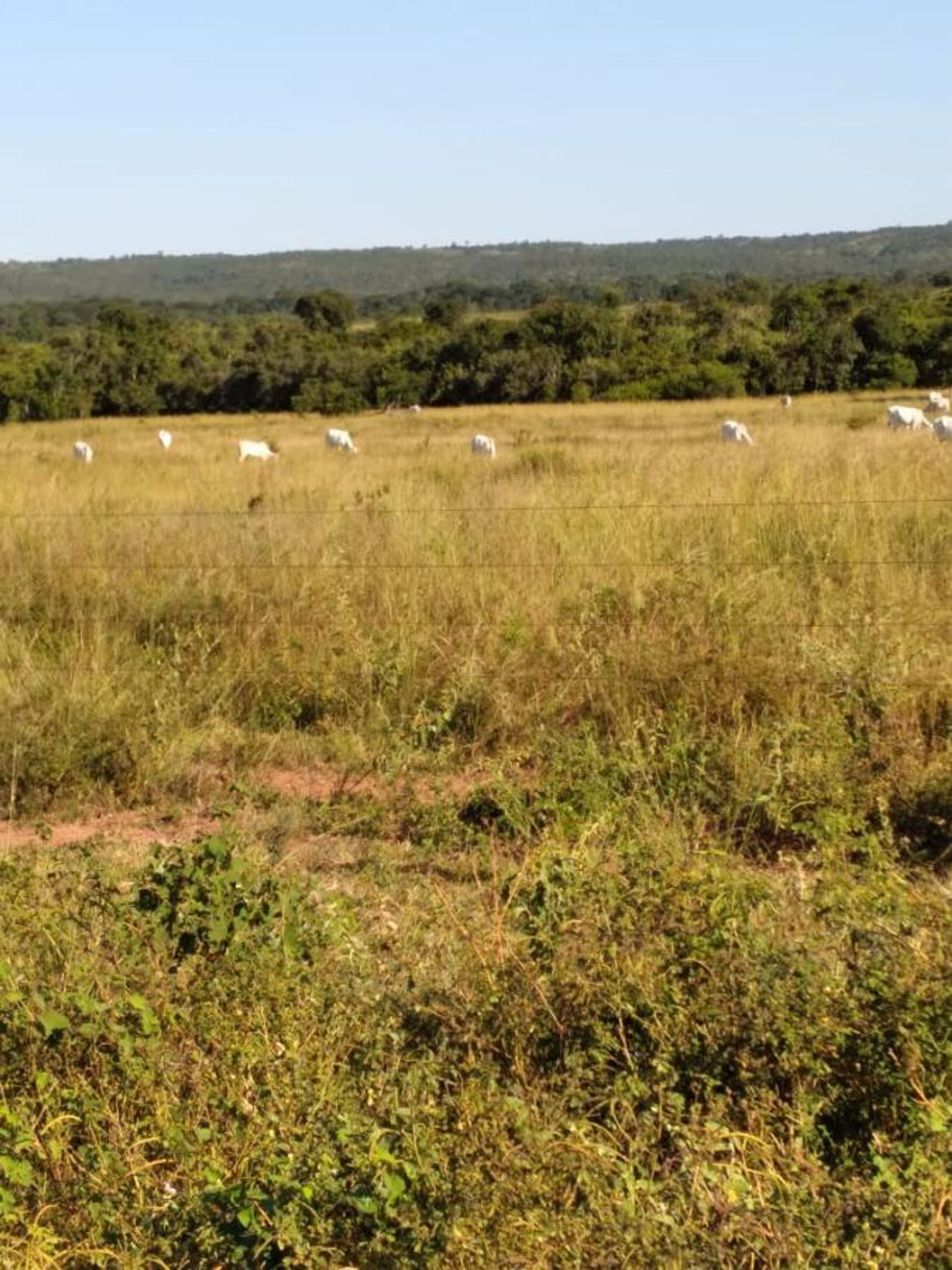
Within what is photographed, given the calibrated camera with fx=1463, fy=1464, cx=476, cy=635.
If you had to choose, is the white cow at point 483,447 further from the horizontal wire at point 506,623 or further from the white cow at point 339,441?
the horizontal wire at point 506,623

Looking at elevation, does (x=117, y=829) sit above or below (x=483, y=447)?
below

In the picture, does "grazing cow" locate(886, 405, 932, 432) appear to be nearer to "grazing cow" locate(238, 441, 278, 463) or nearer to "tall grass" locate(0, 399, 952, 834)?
"grazing cow" locate(238, 441, 278, 463)

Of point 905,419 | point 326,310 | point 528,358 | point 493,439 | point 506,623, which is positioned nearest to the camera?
point 506,623

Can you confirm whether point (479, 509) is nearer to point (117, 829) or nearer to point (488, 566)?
point (488, 566)

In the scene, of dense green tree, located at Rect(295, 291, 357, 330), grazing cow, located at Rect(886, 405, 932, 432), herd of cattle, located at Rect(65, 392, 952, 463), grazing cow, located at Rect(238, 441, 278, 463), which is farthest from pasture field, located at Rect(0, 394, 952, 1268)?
dense green tree, located at Rect(295, 291, 357, 330)

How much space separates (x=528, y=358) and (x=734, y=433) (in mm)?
21247

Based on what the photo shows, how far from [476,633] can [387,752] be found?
102 cm

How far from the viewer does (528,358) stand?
136 feet

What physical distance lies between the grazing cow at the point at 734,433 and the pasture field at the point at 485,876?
29.0 ft

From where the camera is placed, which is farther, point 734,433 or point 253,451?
point 253,451

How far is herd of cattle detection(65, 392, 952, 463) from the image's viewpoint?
64.1 feet

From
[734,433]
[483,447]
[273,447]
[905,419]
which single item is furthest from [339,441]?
[905,419]

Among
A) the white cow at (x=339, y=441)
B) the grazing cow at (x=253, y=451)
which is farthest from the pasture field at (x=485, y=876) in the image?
the white cow at (x=339, y=441)

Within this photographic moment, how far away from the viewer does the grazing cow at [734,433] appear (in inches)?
778
